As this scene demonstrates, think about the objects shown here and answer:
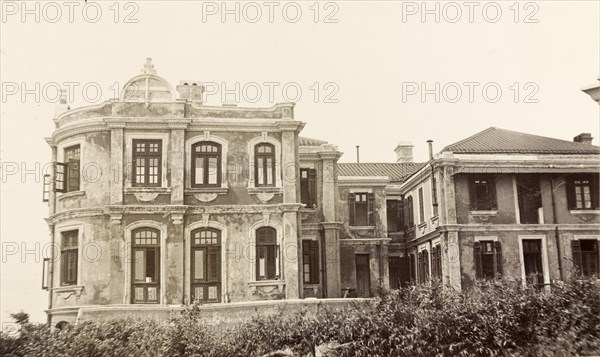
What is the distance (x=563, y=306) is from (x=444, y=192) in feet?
41.0

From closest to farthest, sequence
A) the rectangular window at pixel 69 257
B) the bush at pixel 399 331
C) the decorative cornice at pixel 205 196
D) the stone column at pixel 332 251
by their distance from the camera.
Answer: the bush at pixel 399 331
the rectangular window at pixel 69 257
the decorative cornice at pixel 205 196
the stone column at pixel 332 251

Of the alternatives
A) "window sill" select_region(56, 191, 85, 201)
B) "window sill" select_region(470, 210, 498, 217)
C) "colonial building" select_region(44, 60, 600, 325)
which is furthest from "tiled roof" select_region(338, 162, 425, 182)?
"window sill" select_region(56, 191, 85, 201)

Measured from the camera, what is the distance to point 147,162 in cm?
2458

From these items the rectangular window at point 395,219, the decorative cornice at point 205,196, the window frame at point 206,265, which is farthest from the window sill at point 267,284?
the rectangular window at point 395,219

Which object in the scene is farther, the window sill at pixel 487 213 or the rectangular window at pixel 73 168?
the window sill at pixel 487 213

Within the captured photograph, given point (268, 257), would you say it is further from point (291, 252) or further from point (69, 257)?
point (69, 257)

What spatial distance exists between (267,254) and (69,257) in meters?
6.83

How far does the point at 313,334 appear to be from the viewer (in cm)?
1734

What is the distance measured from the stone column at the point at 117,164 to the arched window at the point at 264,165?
442 centimetres

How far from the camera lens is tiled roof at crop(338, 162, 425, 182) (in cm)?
3353

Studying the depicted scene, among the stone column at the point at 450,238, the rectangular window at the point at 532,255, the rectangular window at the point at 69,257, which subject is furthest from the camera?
the rectangular window at the point at 532,255

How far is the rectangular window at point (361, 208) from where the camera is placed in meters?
30.9

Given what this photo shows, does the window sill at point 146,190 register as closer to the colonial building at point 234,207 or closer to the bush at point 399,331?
the colonial building at point 234,207

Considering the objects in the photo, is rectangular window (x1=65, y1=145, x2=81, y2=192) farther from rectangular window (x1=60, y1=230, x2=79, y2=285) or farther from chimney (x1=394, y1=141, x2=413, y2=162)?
chimney (x1=394, y1=141, x2=413, y2=162)
